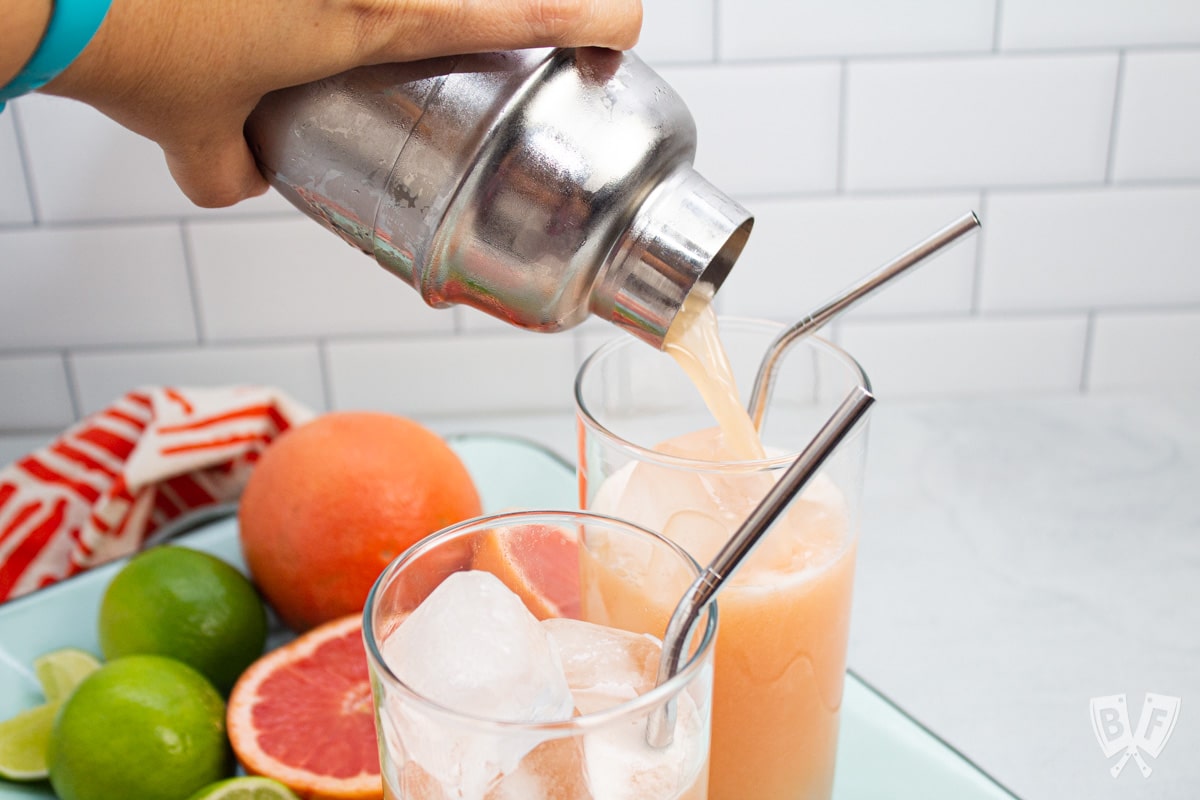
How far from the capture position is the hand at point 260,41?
16.9 inches

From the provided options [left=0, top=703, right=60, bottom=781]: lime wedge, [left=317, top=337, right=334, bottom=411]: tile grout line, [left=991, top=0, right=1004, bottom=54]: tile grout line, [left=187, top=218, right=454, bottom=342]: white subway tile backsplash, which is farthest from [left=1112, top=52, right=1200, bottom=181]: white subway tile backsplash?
[left=0, top=703, right=60, bottom=781]: lime wedge

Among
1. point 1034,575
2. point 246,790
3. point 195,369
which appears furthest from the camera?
point 195,369

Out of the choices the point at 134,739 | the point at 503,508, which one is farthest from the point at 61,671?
the point at 503,508

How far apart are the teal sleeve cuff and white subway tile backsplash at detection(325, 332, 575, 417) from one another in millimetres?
687

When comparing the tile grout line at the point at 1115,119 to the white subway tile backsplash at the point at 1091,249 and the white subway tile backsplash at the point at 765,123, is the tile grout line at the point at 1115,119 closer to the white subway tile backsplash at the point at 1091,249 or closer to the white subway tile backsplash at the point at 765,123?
the white subway tile backsplash at the point at 1091,249

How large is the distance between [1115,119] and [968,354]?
9.7 inches

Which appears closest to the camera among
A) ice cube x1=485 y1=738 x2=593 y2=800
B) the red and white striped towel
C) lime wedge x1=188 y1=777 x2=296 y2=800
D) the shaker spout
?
ice cube x1=485 y1=738 x2=593 y2=800

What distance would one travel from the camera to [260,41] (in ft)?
1.44

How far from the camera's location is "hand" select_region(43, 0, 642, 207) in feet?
1.40

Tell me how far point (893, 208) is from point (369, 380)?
20.5 inches

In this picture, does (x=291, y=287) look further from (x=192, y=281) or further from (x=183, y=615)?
(x=183, y=615)

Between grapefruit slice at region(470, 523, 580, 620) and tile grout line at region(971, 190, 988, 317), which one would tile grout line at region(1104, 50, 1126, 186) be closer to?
tile grout line at region(971, 190, 988, 317)
